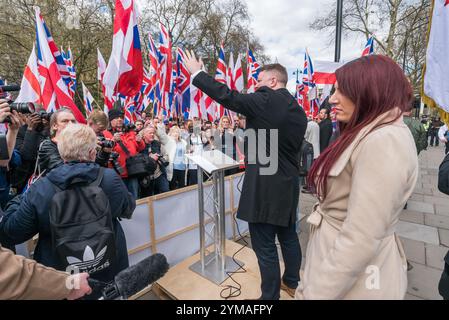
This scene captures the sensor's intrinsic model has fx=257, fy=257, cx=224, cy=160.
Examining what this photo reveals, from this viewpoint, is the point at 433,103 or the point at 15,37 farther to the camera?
the point at 15,37

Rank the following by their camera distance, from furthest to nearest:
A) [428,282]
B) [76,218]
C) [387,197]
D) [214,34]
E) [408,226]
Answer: [214,34] < [408,226] < [428,282] < [76,218] < [387,197]

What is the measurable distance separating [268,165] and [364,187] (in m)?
1.28

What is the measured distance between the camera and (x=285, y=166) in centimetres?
222

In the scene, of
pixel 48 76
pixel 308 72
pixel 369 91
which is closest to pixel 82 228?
pixel 369 91

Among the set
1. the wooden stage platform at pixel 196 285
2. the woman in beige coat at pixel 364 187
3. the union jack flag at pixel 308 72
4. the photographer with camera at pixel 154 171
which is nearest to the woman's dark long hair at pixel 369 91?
the woman in beige coat at pixel 364 187

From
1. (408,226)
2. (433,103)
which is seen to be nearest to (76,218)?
(433,103)

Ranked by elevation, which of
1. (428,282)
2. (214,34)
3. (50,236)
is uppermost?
(214,34)

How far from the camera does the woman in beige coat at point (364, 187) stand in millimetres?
946

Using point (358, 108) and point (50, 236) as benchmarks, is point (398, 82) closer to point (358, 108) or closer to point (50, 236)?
point (358, 108)

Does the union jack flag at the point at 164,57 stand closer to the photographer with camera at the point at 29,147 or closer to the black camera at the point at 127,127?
the black camera at the point at 127,127

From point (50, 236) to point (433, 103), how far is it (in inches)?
123

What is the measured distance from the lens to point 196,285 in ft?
9.16
